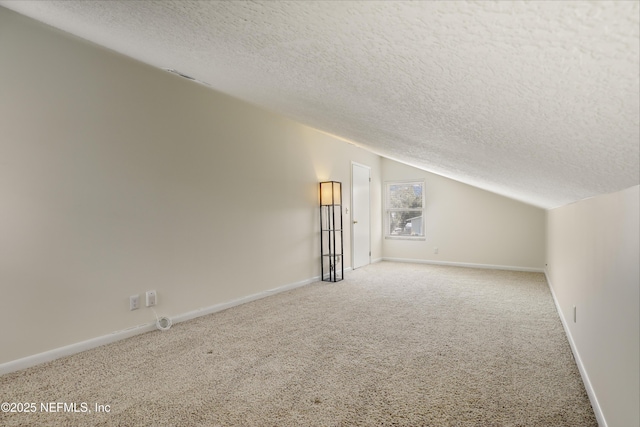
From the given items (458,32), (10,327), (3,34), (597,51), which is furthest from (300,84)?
(10,327)

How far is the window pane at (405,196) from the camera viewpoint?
22.1ft

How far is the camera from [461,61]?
0.68 m

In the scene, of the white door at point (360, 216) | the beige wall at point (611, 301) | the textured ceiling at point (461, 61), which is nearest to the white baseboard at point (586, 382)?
the beige wall at point (611, 301)

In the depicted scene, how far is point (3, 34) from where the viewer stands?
7.36 feet

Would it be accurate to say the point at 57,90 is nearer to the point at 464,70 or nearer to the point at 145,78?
the point at 145,78

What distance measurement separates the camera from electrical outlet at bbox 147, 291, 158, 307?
3.00 metres

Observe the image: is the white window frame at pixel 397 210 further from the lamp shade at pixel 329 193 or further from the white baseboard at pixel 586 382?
the white baseboard at pixel 586 382

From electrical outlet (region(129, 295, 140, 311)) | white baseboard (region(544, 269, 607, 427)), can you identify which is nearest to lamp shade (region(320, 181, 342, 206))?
electrical outlet (region(129, 295, 140, 311))

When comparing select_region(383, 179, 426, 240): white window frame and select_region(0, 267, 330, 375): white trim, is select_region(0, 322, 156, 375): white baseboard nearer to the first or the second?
select_region(0, 267, 330, 375): white trim

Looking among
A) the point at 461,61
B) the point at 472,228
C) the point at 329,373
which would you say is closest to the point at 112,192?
the point at 329,373

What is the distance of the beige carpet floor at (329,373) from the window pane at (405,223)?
3.26m

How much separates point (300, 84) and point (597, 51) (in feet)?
4.14

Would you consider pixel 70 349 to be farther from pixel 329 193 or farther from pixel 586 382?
pixel 329 193

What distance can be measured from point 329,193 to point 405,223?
2504mm
